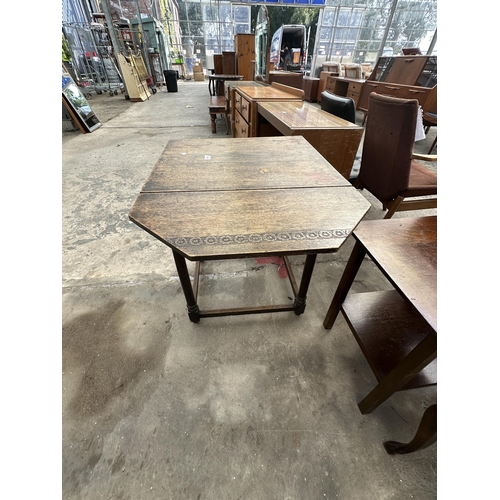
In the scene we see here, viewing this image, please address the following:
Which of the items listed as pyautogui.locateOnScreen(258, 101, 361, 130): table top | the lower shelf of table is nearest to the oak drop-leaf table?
the lower shelf of table

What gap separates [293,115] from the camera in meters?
1.95

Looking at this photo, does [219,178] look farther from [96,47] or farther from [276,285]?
[96,47]

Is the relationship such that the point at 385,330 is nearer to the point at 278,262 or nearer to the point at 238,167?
the point at 278,262

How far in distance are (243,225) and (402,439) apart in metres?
1.10

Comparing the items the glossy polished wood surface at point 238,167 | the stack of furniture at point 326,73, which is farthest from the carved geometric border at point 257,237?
the stack of furniture at point 326,73

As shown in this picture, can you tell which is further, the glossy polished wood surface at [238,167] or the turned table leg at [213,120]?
the turned table leg at [213,120]

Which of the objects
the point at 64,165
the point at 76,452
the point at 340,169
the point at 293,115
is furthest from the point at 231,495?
the point at 64,165

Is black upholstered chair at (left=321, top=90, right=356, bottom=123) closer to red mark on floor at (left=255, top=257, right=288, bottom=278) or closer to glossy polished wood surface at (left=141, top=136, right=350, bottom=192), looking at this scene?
glossy polished wood surface at (left=141, top=136, right=350, bottom=192)

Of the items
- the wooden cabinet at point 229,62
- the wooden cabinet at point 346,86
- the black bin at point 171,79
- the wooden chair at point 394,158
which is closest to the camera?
the wooden chair at point 394,158

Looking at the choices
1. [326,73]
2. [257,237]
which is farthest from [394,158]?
[326,73]

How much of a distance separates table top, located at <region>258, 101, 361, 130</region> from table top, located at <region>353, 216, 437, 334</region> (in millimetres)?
1004

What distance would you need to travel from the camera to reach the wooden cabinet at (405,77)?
3600mm

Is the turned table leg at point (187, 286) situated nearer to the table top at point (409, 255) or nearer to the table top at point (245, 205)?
the table top at point (245, 205)

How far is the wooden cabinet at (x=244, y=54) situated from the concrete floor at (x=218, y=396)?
205 inches
